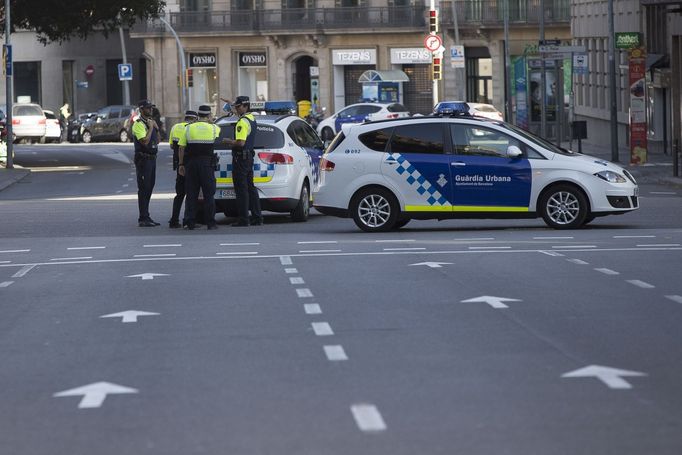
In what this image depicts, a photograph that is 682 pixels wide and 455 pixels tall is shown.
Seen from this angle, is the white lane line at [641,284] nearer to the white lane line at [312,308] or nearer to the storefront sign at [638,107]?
the white lane line at [312,308]

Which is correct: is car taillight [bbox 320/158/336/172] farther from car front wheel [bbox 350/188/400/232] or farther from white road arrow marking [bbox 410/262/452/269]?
white road arrow marking [bbox 410/262/452/269]

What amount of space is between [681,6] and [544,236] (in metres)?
22.7

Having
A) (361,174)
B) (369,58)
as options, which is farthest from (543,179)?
(369,58)

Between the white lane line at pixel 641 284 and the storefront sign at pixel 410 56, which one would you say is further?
the storefront sign at pixel 410 56

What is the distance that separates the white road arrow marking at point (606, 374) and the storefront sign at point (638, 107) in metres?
30.8

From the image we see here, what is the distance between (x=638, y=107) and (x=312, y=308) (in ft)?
92.3

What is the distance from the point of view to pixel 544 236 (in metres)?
20.8

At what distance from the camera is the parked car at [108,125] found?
73156 mm

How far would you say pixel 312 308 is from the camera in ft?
43.3

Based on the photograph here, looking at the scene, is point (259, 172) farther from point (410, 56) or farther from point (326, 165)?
point (410, 56)

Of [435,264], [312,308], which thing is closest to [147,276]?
[435,264]

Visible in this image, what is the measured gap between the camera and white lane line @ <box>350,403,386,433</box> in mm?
8133

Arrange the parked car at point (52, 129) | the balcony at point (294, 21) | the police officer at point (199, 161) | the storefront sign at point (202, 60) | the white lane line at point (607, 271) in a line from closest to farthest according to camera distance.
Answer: the white lane line at point (607, 271)
the police officer at point (199, 161)
the parked car at point (52, 129)
the balcony at point (294, 21)
the storefront sign at point (202, 60)

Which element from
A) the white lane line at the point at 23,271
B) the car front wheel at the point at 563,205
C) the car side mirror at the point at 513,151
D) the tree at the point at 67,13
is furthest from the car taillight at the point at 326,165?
the tree at the point at 67,13
